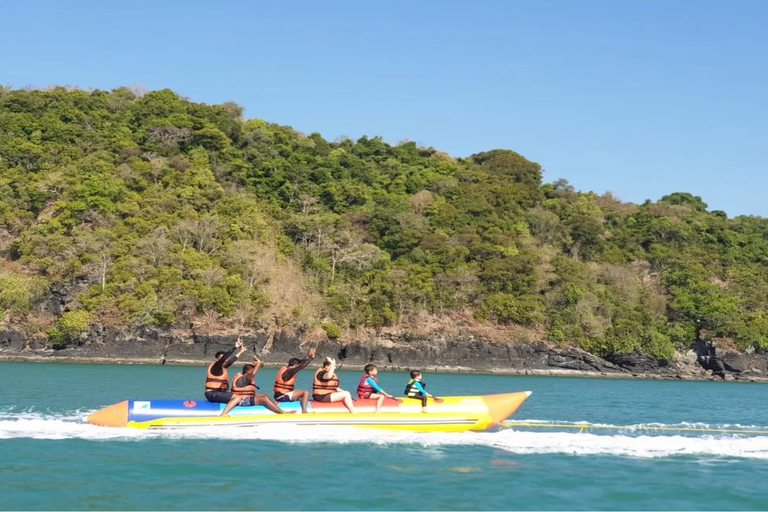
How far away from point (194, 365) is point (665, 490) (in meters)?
33.8

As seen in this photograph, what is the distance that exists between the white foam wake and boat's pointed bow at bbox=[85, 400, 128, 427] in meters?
0.17

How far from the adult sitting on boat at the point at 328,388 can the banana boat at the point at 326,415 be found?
118mm

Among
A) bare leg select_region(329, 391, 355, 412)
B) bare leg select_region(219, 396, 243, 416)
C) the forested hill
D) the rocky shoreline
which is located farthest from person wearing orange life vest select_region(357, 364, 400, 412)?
the forested hill

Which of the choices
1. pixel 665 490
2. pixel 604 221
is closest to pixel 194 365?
pixel 665 490

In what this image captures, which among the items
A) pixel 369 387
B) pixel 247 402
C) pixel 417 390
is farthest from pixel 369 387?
pixel 247 402

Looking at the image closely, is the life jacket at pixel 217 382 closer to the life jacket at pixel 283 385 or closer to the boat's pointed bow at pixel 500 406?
the life jacket at pixel 283 385

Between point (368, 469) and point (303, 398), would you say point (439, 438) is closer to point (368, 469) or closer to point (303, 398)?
point (303, 398)

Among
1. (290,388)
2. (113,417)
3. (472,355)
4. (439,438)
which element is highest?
(290,388)

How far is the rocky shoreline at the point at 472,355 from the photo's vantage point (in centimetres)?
4238

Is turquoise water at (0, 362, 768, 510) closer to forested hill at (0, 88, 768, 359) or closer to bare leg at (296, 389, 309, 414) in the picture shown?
bare leg at (296, 389, 309, 414)

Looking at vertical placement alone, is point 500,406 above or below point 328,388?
below

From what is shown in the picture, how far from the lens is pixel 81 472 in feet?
31.9

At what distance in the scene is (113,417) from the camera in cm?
1305

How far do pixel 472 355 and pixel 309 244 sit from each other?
14470 mm
